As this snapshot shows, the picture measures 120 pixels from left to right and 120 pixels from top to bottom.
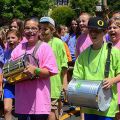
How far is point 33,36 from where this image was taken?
200 inches

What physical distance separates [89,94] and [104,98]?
190 millimetres

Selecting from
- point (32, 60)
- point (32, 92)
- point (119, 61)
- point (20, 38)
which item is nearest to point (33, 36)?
point (32, 60)

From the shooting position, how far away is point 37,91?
5.00 meters

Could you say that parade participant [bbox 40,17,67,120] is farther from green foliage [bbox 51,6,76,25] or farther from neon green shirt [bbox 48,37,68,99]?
green foliage [bbox 51,6,76,25]

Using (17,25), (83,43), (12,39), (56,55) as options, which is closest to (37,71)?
(56,55)

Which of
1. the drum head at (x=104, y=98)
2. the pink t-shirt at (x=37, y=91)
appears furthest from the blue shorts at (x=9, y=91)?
the drum head at (x=104, y=98)

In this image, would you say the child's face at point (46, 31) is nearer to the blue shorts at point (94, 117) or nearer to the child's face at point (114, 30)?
the child's face at point (114, 30)

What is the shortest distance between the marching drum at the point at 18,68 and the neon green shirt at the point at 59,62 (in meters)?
1.63

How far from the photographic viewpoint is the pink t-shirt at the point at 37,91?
5.00m

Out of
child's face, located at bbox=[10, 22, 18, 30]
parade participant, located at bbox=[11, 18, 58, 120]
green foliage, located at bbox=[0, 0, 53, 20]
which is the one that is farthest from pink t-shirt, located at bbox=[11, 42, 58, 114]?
green foliage, located at bbox=[0, 0, 53, 20]

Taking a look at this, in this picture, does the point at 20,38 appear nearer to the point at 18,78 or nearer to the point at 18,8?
the point at 18,78

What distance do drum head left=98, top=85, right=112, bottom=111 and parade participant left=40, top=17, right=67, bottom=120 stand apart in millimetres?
1715

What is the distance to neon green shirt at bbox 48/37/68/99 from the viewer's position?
6.58 meters

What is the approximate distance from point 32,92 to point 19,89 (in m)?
0.16
